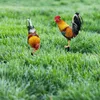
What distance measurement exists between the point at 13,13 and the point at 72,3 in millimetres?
5353

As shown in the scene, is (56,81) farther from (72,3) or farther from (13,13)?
(72,3)

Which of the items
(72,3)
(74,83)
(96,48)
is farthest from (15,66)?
(72,3)

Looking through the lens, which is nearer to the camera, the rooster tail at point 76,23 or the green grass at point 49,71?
the green grass at point 49,71

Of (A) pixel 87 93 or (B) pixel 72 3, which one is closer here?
(A) pixel 87 93

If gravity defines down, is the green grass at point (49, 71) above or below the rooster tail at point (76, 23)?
below

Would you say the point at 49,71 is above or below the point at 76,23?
below

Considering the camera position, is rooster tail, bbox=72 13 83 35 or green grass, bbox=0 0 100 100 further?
rooster tail, bbox=72 13 83 35

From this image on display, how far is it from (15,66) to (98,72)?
104cm

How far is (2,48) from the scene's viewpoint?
4.81 meters

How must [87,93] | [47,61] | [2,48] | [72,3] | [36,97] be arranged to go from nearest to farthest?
[87,93] → [36,97] → [47,61] → [2,48] → [72,3]

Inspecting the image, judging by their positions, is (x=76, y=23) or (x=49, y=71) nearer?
(x=49, y=71)

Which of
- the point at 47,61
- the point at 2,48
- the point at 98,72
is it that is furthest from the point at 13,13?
the point at 98,72

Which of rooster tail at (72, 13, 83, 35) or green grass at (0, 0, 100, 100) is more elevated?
rooster tail at (72, 13, 83, 35)

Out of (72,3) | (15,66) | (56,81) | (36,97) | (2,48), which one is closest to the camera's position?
(36,97)
